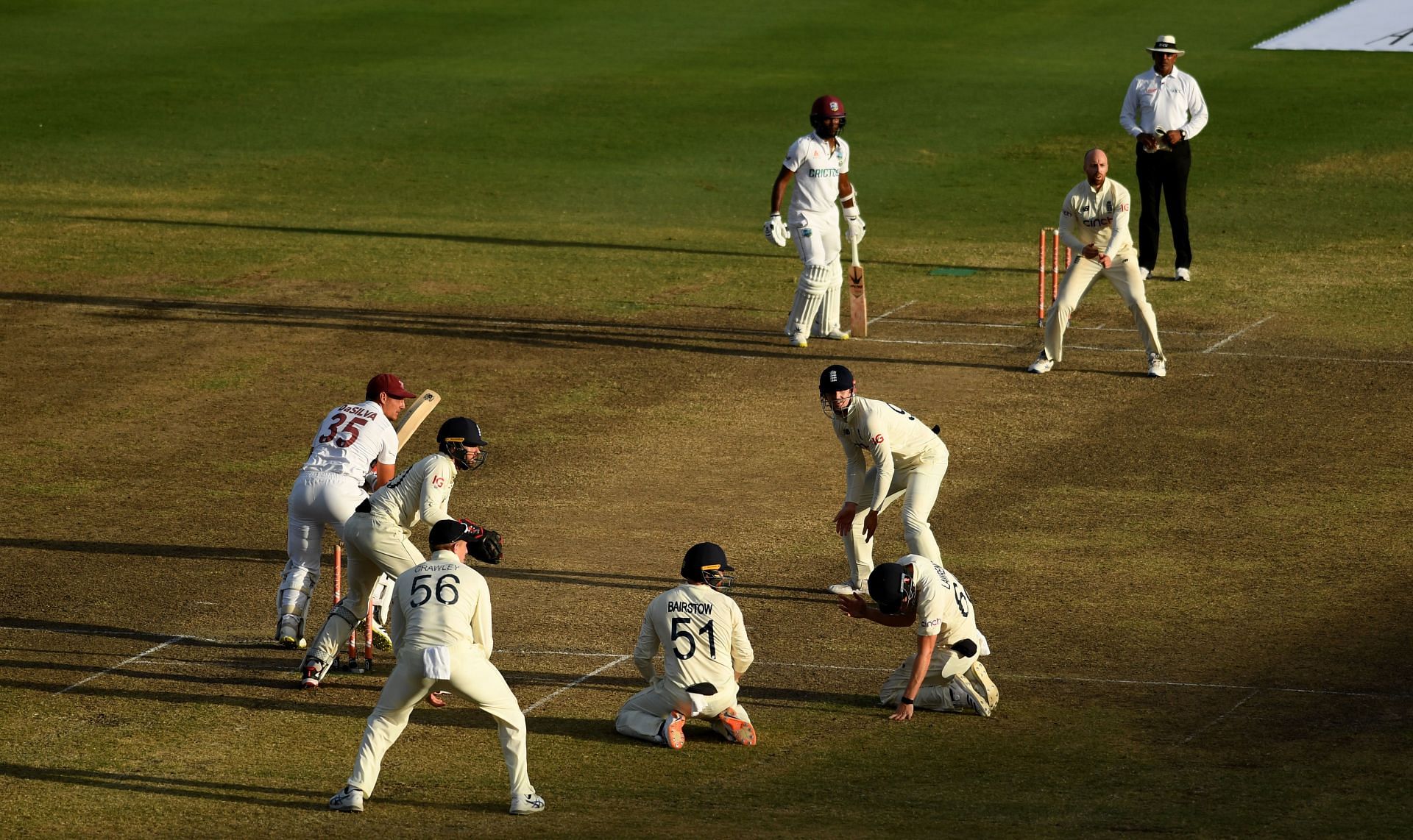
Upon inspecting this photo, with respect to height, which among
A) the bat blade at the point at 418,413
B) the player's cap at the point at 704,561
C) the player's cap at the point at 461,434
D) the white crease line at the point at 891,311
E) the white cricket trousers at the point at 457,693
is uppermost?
the player's cap at the point at 461,434

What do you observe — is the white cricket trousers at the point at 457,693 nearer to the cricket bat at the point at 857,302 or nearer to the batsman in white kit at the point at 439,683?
the batsman in white kit at the point at 439,683

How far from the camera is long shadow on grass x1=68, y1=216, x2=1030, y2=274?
27.4 m

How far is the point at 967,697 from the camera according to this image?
42.1 ft

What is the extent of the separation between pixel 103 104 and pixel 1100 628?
26606 millimetres

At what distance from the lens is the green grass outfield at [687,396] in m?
12.0

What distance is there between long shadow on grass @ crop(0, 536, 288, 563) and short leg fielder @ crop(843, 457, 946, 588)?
186 inches

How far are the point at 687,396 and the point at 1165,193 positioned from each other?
7.76 metres

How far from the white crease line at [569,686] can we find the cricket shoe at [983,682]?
8.45ft

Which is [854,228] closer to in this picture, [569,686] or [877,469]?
[877,469]

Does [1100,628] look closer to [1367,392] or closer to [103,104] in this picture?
[1367,392]

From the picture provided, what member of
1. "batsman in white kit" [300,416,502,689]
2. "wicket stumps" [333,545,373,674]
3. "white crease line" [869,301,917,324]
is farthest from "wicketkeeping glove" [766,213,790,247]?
"wicket stumps" [333,545,373,674]

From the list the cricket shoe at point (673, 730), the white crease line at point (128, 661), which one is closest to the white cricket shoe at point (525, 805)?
the cricket shoe at point (673, 730)

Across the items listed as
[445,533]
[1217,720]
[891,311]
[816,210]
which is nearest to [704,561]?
[445,533]

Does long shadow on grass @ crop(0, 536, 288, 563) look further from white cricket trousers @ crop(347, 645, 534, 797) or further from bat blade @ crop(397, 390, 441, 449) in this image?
white cricket trousers @ crop(347, 645, 534, 797)
